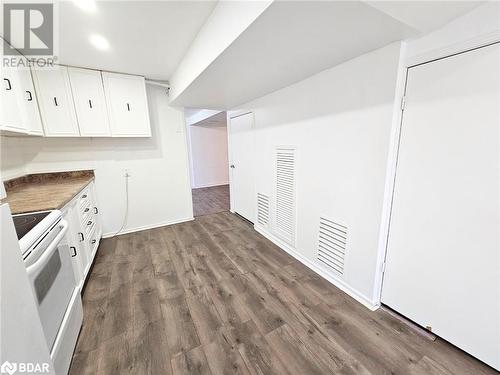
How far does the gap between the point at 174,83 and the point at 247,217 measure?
239 centimetres

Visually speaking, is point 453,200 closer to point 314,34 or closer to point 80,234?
point 314,34

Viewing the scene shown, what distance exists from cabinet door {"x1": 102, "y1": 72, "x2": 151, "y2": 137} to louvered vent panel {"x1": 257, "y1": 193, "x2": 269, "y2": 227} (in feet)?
6.33

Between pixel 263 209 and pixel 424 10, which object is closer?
pixel 424 10

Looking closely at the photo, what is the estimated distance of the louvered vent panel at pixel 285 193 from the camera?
7.84ft

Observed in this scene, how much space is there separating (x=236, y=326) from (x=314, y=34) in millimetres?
2076

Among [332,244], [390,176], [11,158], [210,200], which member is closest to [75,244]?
[11,158]

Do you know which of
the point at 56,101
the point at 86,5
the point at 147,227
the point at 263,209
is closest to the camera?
the point at 86,5

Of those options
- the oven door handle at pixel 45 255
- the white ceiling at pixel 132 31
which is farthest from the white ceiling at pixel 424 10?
the oven door handle at pixel 45 255

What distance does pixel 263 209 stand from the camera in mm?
3043

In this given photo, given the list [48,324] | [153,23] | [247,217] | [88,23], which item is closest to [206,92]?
[153,23]

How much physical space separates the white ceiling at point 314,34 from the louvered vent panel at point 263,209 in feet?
5.32

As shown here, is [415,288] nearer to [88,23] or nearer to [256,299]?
[256,299]

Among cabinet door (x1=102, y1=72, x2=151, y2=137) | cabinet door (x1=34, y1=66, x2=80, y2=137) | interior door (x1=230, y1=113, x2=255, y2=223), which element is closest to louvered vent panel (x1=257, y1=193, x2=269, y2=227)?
interior door (x1=230, y1=113, x2=255, y2=223)

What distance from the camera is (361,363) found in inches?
49.7
